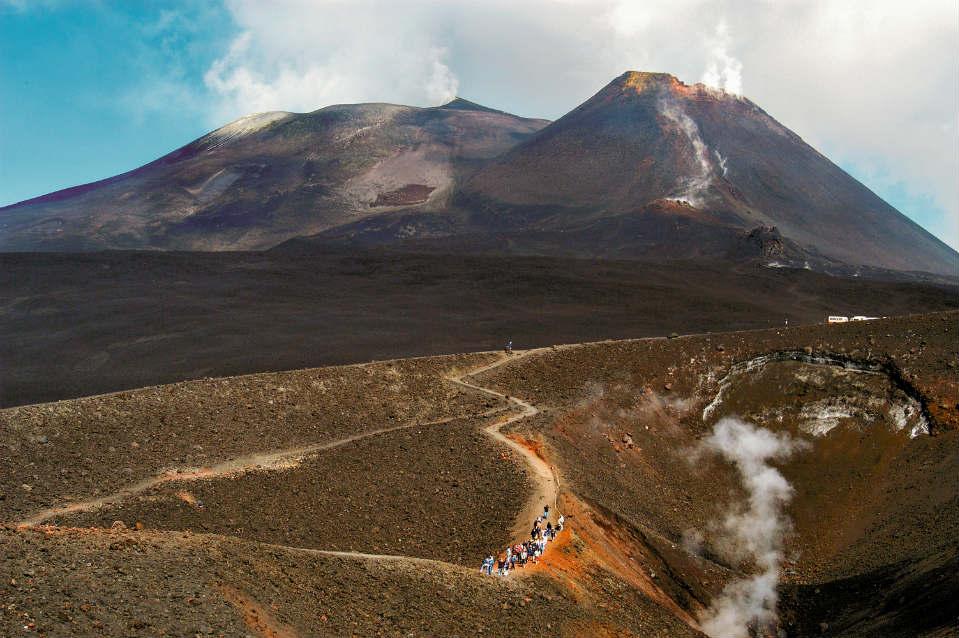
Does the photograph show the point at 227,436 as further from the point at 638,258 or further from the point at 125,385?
the point at 638,258

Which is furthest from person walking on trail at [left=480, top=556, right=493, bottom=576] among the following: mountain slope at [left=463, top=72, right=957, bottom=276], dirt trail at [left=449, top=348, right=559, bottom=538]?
mountain slope at [left=463, top=72, right=957, bottom=276]

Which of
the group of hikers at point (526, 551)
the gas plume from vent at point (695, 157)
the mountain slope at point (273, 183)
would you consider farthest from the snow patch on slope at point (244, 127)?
the group of hikers at point (526, 551)

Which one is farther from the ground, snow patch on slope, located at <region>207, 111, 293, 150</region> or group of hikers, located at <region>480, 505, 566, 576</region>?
snow patch on slope, located at <region>207, 111, 293, 150</region>

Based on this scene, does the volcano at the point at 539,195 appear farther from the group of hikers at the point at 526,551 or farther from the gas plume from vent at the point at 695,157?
the group of hikers at the point at 526,551

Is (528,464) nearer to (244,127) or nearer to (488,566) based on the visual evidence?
(488,566)

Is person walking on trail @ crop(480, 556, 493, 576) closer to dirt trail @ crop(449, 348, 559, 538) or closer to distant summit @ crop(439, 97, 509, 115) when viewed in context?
dirt trail @ crop(449, 348, 559, 538)

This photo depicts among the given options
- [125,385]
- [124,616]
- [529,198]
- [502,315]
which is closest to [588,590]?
[124,616]
